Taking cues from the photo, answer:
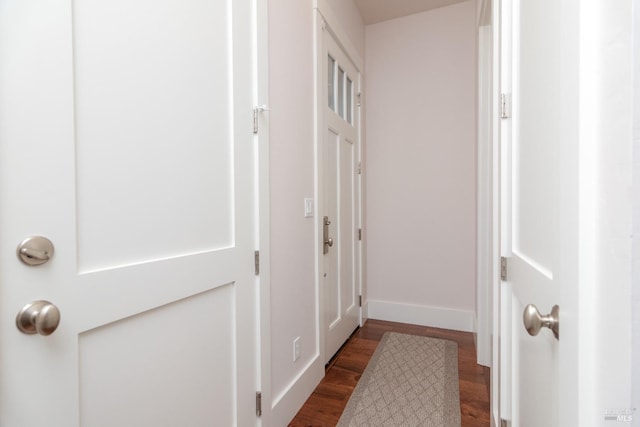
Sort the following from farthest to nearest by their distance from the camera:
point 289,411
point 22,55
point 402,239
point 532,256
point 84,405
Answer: point 402,239 → point 289,411 → point 532,256 → point 84,405 → point 22,55

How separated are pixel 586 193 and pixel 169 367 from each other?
110 cm

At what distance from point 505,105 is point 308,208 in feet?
3.58

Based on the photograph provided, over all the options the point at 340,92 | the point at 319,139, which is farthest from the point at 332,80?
the point at 319,139

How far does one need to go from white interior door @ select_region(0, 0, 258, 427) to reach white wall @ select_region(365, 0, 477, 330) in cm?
204

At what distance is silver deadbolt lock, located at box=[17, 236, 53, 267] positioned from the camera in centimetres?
62

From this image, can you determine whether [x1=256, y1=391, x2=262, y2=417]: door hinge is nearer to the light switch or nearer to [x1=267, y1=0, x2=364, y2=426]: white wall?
[x1=267, y1=0, x2=364, y2=426]: white wall

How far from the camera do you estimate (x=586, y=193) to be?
403 millimetres

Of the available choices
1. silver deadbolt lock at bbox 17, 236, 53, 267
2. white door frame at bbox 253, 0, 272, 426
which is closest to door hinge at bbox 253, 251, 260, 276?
white door frame at bbox 253, 0, 272, 426

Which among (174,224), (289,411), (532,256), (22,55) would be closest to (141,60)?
(22,55)

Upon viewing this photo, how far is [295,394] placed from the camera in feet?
5.48

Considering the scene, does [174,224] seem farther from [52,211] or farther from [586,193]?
[586,193]

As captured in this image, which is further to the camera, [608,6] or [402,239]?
[402,239]

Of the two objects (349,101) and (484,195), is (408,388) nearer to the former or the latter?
(484,195)

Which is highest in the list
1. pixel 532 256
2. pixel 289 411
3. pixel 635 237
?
pixel 635 237
